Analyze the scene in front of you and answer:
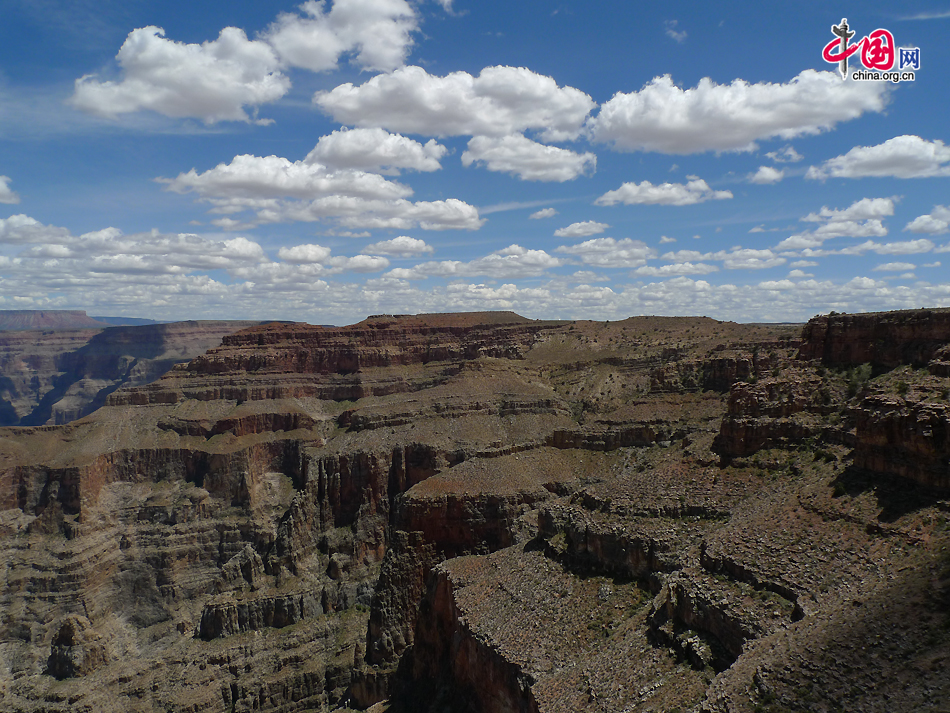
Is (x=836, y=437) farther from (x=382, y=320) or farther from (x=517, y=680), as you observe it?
(x=382, y=320)

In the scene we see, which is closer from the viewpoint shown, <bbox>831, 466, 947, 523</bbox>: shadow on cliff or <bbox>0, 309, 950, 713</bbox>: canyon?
<bbox>0, 309, 950, 713</bbox>: canyon

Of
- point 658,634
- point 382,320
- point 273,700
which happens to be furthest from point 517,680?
point 382,320

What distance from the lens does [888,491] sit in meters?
28.5

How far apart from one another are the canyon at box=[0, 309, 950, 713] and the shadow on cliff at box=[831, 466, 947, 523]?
0.14 meters

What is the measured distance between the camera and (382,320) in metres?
156

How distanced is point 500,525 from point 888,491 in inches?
1552

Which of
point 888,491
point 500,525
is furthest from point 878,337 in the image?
point 500,525

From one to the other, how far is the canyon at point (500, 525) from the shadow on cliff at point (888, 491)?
14 centimetres

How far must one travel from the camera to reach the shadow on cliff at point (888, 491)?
26.9 m

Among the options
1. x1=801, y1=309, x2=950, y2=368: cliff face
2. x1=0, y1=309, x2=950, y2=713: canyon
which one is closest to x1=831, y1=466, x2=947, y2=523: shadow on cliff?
x1=0, y1=309, x2=950, y2=713: canyon

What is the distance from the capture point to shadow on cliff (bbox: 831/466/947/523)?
88.1 feet

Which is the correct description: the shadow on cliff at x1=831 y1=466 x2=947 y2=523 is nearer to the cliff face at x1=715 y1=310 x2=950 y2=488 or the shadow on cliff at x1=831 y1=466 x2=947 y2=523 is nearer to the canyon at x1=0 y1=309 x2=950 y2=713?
the canyon at x1=0 y1=309 x2=950 y2=713

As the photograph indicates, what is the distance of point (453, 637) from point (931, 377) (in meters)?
31.6

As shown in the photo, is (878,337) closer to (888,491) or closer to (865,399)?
(865,399)
